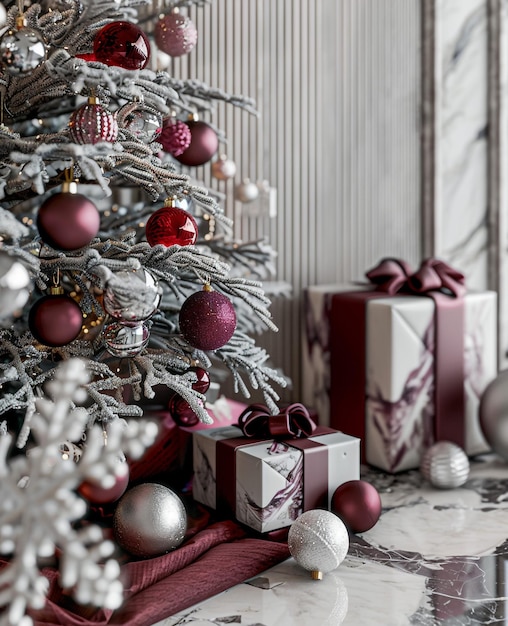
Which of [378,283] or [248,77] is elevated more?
[248,77]

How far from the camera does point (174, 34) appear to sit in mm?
1210

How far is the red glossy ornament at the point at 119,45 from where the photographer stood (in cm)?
93

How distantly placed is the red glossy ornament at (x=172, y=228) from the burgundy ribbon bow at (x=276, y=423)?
0.34 m

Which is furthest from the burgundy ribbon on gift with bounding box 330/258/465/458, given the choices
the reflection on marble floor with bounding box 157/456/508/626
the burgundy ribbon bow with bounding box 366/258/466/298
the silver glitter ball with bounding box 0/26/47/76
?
the silver glitter ball with bounding box 0/26/47/76

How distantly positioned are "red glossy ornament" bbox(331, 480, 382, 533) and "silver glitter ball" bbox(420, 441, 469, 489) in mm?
249

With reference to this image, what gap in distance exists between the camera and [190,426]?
1.22m

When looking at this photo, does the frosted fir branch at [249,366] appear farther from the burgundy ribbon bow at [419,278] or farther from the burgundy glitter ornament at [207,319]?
the burgundy ribbon bow at [419,278]

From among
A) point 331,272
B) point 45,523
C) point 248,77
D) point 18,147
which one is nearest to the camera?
point 45,523

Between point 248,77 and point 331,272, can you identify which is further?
point 331,272

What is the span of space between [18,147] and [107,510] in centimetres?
59

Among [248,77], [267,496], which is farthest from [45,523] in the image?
[248,77]

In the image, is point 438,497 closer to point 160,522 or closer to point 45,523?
point 160,522

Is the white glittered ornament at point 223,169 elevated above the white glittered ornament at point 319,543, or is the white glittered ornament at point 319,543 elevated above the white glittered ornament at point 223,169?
the white glittered ornament at point 223,169

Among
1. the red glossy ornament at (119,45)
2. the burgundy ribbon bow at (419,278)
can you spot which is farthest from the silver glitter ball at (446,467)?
the red glossy ornament at (119,45)
